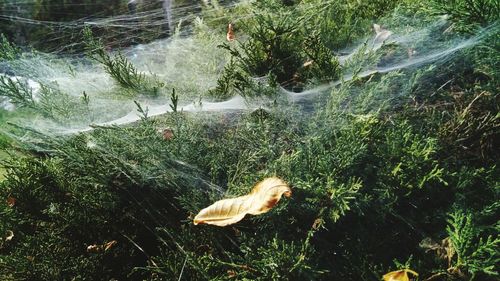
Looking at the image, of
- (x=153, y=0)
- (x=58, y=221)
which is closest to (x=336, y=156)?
(x=58, y=221)

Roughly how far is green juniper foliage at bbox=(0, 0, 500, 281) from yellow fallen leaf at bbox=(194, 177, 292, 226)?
9 cm

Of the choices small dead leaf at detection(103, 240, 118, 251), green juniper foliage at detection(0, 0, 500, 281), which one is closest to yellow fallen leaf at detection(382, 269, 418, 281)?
green juniper foliage at detection(0, 0, 500, 281)

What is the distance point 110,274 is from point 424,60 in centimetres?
230

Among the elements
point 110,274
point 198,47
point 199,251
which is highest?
point 198,47

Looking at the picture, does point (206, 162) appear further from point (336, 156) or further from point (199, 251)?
point (336, 156)

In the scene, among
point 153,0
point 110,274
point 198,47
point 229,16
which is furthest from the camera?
point 153,0

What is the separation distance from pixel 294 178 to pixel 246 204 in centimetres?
26

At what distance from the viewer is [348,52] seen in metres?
2.94

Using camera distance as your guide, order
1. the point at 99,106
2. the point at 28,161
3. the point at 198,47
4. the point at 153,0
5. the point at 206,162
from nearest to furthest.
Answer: the point at 206,162 → the point at 28,161 → the point at 99,106 → the point at 198,47 → the point at 153,0

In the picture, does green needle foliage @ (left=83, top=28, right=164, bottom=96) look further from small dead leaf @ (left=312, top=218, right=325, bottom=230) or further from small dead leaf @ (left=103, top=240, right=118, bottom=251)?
small dead leaf @ (left=312, top=218, right=325, bottom=230)

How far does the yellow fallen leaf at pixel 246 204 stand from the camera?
5.34ft

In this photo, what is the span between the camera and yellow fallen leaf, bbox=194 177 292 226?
163 cm

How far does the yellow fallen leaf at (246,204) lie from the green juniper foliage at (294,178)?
0.09m

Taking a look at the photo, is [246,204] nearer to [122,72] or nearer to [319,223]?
[319,223]
